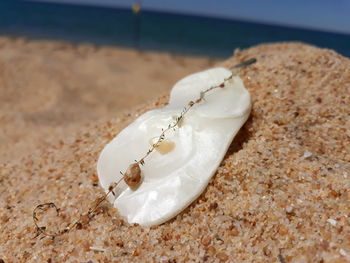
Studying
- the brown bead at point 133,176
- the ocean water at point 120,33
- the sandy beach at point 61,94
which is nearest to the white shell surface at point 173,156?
the brown bead at point 133,176

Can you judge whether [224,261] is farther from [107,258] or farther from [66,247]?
[66,247]

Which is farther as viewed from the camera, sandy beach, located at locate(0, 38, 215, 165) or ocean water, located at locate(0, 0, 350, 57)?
ocean water, located at locate(0, 0, 350, 57)

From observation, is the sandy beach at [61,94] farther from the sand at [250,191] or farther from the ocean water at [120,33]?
the ocean water at [120,33]

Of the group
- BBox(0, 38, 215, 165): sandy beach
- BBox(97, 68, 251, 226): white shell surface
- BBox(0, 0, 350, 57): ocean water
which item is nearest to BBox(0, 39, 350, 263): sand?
BBox(97, 68, 251, 226): white shell surface

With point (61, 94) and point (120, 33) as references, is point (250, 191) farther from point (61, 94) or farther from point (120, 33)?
point (120, 33)

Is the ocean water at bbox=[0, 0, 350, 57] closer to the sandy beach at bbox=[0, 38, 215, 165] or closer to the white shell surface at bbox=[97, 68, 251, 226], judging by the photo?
the sandy beach at bbox=[0, 38, 215, 165]

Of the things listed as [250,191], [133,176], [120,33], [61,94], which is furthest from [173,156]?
[120,33]

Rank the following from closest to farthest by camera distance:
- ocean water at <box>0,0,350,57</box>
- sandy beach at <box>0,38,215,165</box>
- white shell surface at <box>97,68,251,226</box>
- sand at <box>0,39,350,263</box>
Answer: sand at <box>0,39,350,263</box>, white shell surface at <box>97,68,251,226</box>, sandy beach at <box>0,38,215,165</box>, ocean water at <box>0,0,350,57</box>
